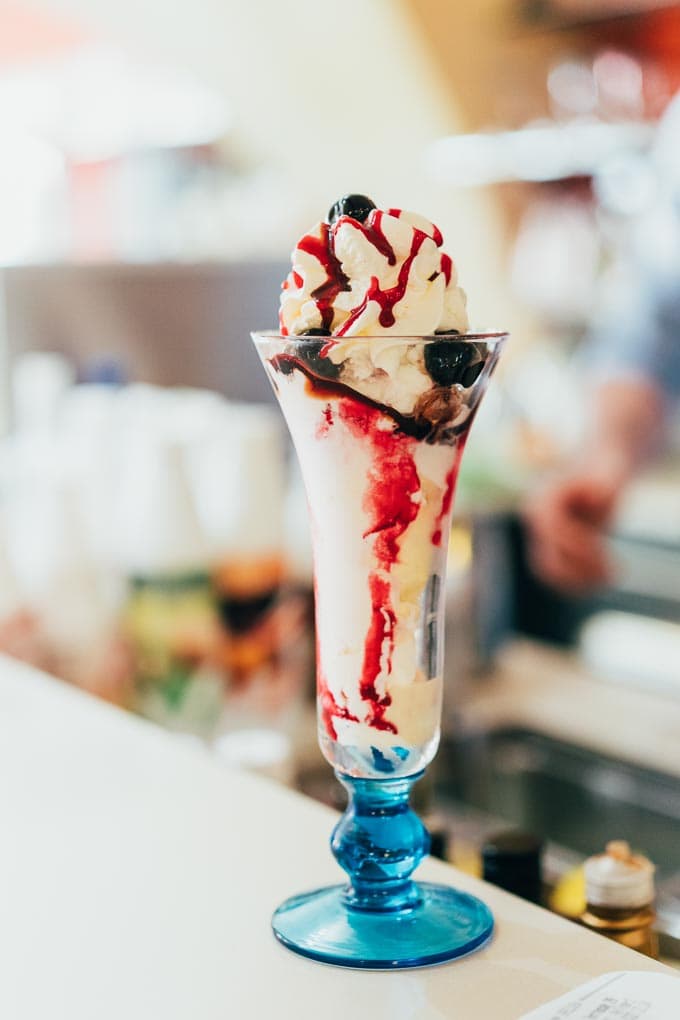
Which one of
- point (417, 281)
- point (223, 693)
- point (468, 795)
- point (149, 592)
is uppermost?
point (417, 281)

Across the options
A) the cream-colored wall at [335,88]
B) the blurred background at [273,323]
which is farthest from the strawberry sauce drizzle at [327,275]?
the cream-colored wall at [335,88]

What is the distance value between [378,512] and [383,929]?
244 millimetres

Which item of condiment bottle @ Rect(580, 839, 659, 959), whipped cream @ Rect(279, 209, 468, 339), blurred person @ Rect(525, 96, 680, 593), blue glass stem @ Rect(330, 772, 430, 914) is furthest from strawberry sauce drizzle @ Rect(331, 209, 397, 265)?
blurred person @ Rect(525, 96, 680, 593)

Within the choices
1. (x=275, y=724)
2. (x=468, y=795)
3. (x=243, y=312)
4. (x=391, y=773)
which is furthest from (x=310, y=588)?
(x=391, y=773)

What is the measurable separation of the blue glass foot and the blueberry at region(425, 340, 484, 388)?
228mm

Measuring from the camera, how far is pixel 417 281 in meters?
0.67

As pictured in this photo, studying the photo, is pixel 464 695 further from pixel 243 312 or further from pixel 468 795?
pixel 243 312

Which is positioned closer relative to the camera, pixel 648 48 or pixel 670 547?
pixel 670 547

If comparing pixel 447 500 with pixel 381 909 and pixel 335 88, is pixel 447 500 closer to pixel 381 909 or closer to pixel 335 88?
pixel 381 909

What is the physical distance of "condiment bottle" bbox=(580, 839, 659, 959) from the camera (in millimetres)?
768

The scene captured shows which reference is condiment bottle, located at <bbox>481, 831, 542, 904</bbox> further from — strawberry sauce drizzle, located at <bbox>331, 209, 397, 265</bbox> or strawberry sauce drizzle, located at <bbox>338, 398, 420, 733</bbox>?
strawberry sauce drizzle, located at <bbox>331, 209, 397, 265</bbox>

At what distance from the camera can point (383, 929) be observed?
73cm

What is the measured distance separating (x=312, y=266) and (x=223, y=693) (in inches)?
39.3

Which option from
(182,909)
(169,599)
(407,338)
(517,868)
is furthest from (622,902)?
(169,599)
